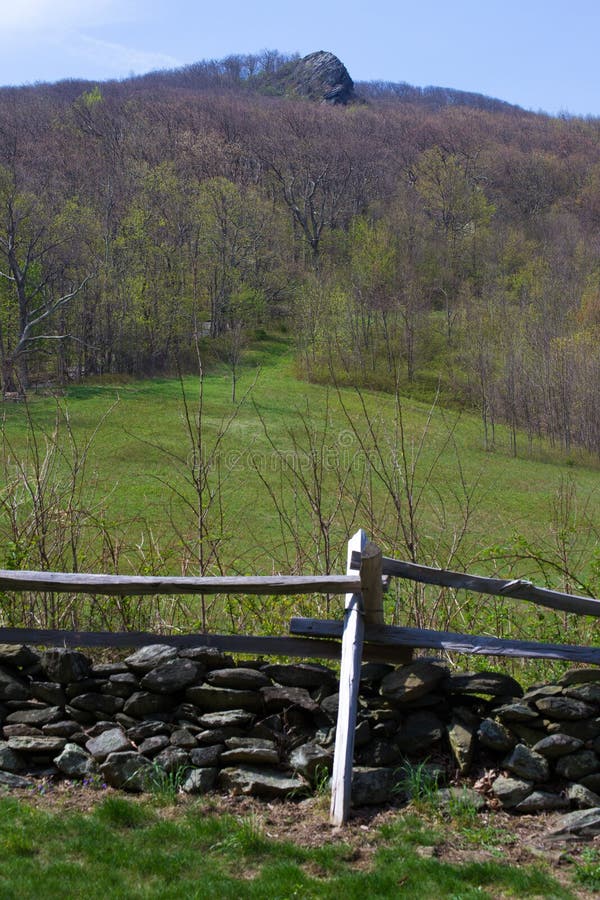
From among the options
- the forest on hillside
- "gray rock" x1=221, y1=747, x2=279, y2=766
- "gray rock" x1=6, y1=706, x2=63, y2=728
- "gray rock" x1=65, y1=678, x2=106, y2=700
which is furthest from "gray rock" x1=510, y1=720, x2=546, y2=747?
the forest on hillside

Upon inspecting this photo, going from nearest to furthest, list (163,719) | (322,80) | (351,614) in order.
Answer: (351,614) < (163,719) < (322,80)

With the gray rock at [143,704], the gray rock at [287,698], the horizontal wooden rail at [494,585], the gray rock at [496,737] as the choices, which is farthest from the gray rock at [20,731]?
the gray rock at [496,737]

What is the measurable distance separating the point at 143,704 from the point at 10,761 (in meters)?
0.69

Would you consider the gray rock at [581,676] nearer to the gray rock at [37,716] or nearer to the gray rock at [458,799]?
the gray rock at [458,799]

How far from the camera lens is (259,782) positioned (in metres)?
4.16

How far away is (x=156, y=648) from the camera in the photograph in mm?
4727

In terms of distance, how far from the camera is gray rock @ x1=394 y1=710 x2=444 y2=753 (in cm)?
436

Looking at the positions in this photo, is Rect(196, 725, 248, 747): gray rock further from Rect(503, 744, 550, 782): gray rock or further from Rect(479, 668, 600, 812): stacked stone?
Rect(503, 744, 550, 782): gray rock

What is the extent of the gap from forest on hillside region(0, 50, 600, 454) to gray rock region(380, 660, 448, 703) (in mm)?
3245

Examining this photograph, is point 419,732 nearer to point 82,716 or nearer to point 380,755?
point 380,755

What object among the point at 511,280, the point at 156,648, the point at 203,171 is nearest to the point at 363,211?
A: the point at 203,171

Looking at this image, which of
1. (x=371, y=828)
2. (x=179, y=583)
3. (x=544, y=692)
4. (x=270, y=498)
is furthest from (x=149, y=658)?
(x=270, y=498)

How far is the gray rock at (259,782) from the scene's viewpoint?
4.16 metres

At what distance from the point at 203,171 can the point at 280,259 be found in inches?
888
